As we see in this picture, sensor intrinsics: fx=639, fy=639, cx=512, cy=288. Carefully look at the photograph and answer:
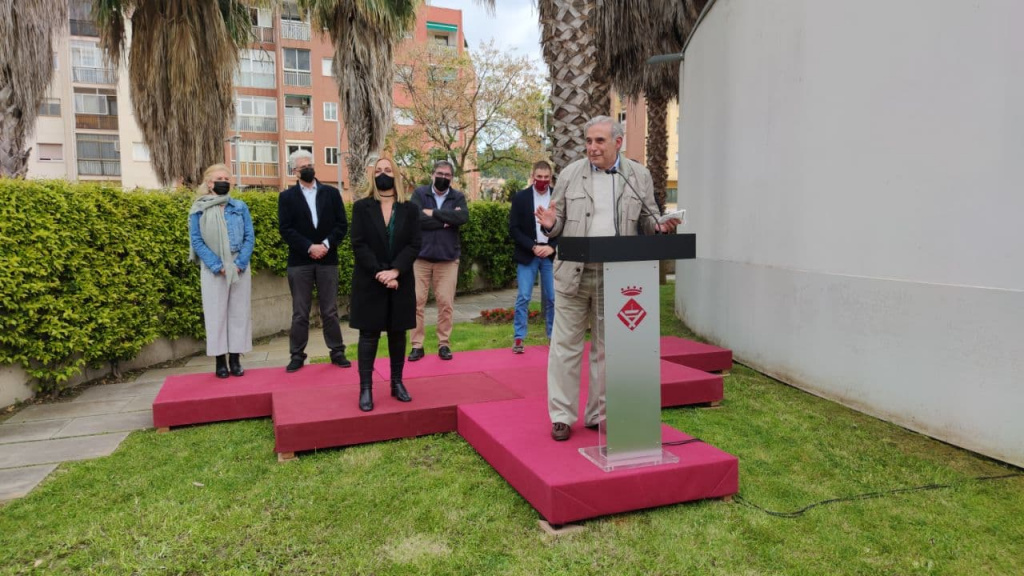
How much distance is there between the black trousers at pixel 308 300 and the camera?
244 inches

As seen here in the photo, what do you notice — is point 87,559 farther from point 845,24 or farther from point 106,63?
point 106,63

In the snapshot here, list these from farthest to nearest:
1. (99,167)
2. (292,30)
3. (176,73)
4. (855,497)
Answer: (292,30) → (99,167) → (176,73) → (855,497)

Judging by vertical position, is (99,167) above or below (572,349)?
above

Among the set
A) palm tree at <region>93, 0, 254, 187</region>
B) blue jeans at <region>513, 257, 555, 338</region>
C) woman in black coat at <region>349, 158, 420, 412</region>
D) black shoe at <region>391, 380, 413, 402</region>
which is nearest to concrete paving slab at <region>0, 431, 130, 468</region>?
woman in black coat at <region>349, 158, 420, 412</region>

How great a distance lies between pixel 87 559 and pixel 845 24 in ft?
21.2

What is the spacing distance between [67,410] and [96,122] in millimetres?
34643

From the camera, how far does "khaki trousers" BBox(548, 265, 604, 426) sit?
3857 millimetres

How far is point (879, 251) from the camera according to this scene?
511cm

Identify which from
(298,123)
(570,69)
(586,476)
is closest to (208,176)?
(586,476)

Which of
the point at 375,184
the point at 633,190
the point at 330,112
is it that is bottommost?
the point at 633,190

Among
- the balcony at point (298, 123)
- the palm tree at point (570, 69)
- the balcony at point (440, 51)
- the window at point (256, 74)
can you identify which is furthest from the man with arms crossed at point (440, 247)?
the window at point (256, 74)

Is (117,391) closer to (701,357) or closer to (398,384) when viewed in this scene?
(398,384)

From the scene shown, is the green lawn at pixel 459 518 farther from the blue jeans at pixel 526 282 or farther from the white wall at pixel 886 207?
the blue jeans at pixel 526 282

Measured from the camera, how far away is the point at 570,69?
885 cm
